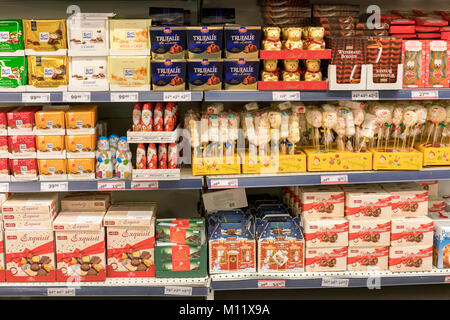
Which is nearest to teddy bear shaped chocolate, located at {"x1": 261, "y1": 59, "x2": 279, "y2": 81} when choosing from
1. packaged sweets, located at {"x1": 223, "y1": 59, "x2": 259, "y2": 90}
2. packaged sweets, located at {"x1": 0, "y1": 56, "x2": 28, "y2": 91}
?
packaged sweets, located at {"x1": 223, "y1": 59, "x2": 259, "y2": 90}

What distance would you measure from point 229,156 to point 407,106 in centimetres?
110

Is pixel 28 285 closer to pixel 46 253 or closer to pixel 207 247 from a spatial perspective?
pixel 46 253

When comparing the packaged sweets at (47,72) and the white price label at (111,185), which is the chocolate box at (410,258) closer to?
the white price label at (111,185)

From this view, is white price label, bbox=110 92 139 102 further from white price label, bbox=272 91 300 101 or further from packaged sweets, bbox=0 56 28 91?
white price label, bbox=272 91 300 101

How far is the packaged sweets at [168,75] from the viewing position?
123 inches

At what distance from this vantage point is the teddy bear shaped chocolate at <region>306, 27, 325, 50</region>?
318 cm

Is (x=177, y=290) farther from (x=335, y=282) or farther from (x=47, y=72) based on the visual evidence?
(x=47, y=72)

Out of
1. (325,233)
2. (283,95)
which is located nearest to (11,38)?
(283,95)

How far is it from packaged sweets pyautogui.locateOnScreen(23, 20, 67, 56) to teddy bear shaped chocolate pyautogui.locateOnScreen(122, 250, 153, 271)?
120 cm

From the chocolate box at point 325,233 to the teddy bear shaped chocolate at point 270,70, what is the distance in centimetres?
86

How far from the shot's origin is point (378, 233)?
3.39 meters

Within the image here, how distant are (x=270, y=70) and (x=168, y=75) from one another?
57cm

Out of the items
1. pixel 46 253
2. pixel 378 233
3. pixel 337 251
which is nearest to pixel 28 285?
pixel 46 253

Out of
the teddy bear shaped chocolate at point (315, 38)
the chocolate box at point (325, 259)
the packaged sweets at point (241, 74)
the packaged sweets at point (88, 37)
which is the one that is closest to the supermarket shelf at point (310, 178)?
the chocolate box at point (325, 259)
